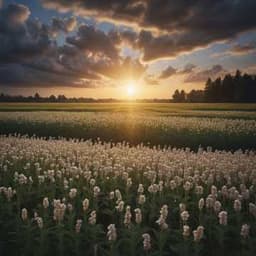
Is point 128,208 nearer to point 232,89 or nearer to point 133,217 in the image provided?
point 133,217

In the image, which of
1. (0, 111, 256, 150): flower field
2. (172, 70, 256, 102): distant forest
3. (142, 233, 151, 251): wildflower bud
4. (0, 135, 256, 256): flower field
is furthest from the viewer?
(172, 70, 256, 102): distant forest

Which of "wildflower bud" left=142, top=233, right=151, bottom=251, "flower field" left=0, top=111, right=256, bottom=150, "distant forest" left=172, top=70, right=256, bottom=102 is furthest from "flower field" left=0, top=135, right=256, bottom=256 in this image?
"distant forest" left=172, top=70, right=256, bottom=102

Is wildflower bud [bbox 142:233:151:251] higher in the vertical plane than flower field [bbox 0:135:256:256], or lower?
higher

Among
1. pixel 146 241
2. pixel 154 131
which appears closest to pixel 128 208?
pixel 146 241

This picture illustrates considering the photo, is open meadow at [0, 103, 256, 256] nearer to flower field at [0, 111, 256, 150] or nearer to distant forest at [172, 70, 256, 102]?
flower field at [0, 111, 256, 150]

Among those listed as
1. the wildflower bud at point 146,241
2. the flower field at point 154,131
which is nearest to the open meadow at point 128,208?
the wildflower bud at point 146,241

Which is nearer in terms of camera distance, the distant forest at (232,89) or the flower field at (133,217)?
the flower field at (133,217)

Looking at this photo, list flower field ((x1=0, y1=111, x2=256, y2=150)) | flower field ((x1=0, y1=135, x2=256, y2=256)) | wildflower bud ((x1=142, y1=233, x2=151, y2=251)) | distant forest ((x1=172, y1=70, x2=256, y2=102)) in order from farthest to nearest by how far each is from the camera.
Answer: distant forest ((x1=172, y1=70, x2=256, y2=102))
flower field ((x1=0, y1=111, x2=256, y2=150))
flower field ((x1=0, y1=135, x2=256, y2=256))
wildflower bud ((x1=142, y1=233, x2=151, y2=251))

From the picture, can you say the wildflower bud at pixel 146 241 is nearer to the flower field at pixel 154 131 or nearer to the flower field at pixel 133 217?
the flower field at pixel 133 217

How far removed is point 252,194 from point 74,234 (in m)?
4.23

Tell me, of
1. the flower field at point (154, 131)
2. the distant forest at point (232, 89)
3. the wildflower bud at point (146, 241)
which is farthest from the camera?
the distant forest at point (232, 89)

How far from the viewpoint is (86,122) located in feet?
92.5

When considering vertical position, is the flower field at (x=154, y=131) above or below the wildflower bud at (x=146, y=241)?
below

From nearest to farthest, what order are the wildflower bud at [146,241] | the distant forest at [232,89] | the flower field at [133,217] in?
1. the wildflower bud at [146,241]
2. the flower field at [133,217]
3. the distant forest at [232,89]
